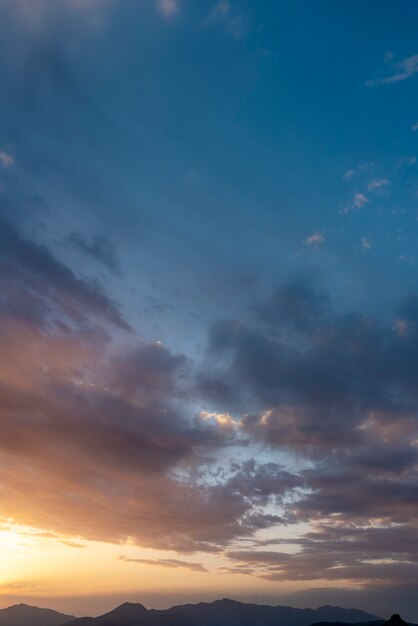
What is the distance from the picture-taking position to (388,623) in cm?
15788
